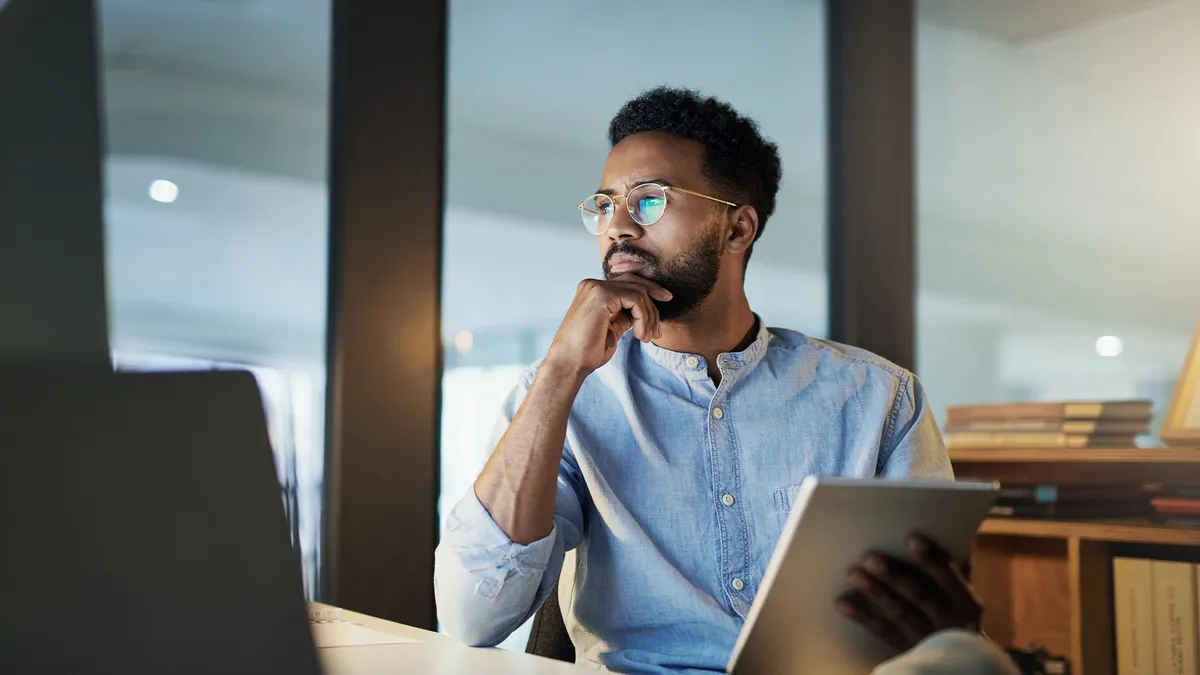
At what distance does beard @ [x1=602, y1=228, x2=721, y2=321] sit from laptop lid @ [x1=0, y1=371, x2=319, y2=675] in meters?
1.34

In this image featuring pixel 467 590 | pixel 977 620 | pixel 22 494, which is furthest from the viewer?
pixel 467 590

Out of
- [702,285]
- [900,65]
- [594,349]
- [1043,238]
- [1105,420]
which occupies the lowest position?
[1105,420]

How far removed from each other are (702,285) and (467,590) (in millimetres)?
697

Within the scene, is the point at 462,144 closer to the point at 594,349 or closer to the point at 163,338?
the point at 163,338

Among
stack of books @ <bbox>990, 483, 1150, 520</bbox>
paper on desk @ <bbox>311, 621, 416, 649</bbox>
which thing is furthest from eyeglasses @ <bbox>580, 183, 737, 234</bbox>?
stack of books @ <bbox>990, 483, 1150, 520</bbox>

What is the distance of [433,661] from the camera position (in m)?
1.04

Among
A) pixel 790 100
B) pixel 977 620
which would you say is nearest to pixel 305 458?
pixel 977 620

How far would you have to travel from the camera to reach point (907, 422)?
5.72 ft

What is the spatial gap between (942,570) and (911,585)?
49mm

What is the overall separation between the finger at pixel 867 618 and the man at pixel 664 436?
56 cm

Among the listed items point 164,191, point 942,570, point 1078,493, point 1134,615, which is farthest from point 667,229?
point 1134,615

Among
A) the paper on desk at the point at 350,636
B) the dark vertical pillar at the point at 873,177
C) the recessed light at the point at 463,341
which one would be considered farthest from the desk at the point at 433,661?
the dark vertical pillar at the point at 873,177

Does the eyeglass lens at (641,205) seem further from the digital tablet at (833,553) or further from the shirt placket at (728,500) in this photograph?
the digital tablet at (833,553)

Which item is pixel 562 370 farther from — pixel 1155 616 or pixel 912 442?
pixel 1155 616
